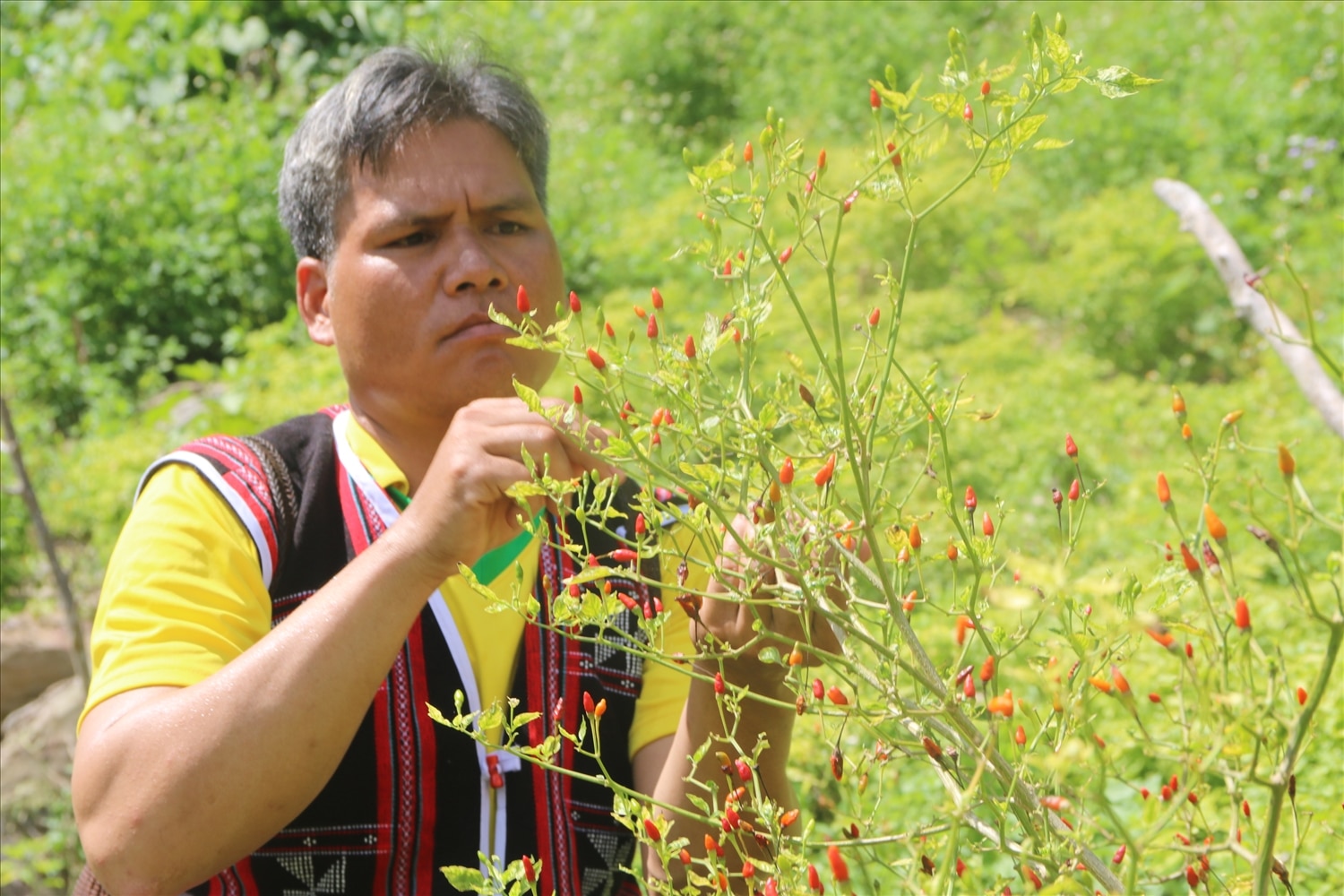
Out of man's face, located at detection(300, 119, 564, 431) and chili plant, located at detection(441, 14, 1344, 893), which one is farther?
man's face, located at detection(300, 119, 564, 431)

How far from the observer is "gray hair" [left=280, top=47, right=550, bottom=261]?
2.10 meters

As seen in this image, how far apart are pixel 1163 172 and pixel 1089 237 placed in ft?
3.23

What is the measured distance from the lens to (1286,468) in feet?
2.70

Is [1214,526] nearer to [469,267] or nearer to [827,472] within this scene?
[827,472]

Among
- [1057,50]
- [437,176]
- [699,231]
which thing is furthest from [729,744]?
[699,231]

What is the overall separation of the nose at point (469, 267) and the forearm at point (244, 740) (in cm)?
50

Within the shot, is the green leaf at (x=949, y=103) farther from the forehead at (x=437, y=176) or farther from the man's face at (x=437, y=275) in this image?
the forehead at (x=437, y=176)

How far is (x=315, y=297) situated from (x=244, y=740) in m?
0.95

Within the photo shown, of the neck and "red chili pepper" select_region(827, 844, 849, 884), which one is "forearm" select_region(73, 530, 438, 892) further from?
"red chili pepper" select_region(827, 844, 849, 884)

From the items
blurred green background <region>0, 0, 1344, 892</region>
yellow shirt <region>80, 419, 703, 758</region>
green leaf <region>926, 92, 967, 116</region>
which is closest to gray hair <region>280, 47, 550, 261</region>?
yellow shirt <region>80, 419, 703, 758</region>

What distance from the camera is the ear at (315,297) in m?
2.23

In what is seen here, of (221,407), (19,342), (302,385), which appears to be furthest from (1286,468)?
(19,342)

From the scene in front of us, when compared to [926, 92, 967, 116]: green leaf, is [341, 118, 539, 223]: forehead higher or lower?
higher

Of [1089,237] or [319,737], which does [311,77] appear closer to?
[1089,237]
